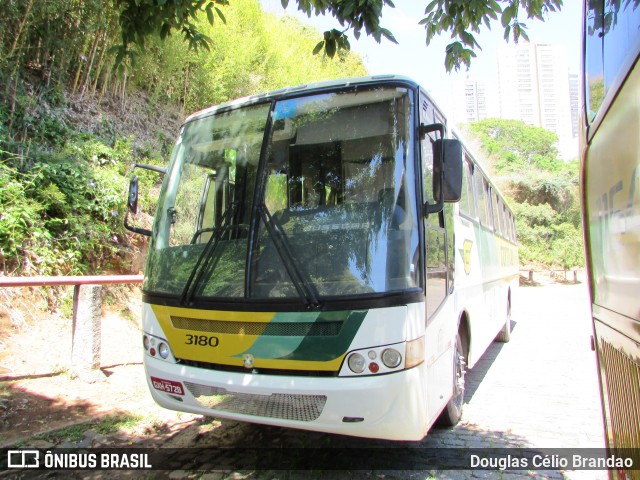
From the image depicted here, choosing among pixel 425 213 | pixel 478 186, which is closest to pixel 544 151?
pixel 478 186

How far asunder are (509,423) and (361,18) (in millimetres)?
3891

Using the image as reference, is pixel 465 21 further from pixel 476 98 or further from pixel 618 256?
pixel 476 98

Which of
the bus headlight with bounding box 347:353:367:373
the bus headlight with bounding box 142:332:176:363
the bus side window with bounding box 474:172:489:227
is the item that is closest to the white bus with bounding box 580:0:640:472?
the bus headlight with bounding box 347:353:367:373

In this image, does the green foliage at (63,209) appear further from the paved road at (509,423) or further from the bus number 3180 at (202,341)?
the bus number 3180 at (202,341)

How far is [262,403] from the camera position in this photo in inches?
120

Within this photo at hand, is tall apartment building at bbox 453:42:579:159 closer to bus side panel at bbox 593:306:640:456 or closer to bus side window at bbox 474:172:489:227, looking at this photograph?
bus side window at bbox 474:172:489:227

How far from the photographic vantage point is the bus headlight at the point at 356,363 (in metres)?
2.85

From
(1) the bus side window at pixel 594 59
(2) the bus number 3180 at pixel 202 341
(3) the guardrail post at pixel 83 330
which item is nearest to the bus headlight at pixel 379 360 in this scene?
(2) the bus number 3180 at pixel 202 341

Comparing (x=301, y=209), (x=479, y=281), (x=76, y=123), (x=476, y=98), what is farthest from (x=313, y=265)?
(x=476, y=98)

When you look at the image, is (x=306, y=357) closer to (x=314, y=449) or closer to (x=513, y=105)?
(x=314, y=449)

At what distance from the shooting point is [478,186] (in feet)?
19.7

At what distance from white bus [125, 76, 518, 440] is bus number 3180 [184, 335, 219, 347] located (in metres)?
0.01

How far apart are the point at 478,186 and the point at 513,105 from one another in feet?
243

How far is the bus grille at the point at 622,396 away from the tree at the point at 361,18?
2578 millimetres
